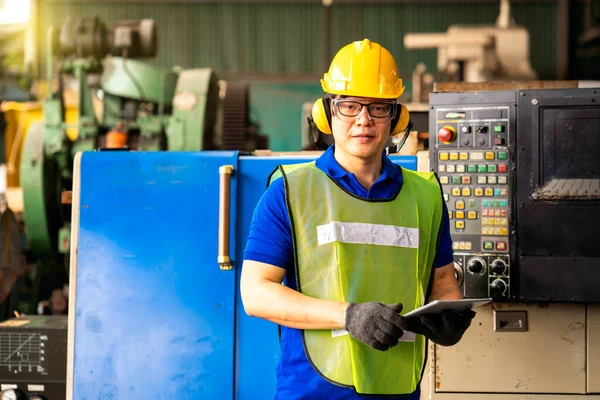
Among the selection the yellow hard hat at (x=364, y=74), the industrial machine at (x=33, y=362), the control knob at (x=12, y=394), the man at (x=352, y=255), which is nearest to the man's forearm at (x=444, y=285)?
the man at (x=352, y=255)

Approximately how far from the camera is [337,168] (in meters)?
1.95

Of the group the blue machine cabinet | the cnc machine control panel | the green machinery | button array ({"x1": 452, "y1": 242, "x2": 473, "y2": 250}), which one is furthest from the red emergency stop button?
the green machinery

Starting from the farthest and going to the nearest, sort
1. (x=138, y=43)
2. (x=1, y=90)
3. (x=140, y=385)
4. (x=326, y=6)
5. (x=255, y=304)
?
(x=326, y=6) < (x=1, y=90) < (x=138, y=43) < (x=140, y=385) < (x=255, y=304)

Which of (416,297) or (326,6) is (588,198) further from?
(326,6)

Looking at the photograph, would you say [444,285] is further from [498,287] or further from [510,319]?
[510,319]

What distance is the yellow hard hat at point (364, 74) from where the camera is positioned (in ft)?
6.42

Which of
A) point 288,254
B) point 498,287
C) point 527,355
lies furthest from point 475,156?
point 288,254

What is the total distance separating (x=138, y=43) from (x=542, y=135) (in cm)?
366

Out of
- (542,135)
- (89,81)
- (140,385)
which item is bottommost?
(140,385)

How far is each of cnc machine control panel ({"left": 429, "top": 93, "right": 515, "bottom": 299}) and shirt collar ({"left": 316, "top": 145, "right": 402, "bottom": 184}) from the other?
0.77 m

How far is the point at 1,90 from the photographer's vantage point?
391 inches

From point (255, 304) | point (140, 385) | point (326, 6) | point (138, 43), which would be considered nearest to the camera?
point (255, 304)

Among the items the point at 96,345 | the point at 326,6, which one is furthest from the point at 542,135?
the point at 326,6

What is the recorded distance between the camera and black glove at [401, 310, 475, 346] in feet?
5.61
